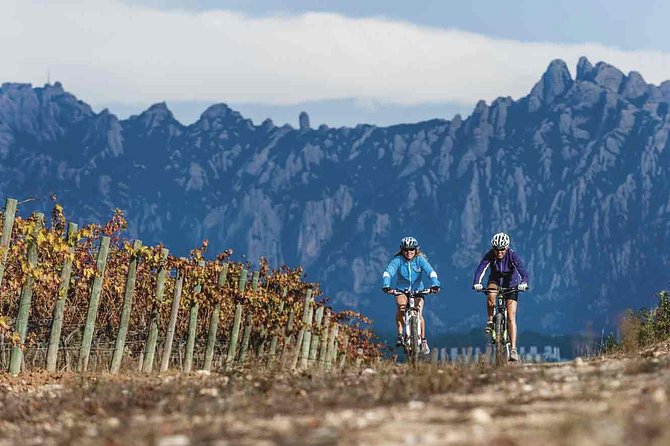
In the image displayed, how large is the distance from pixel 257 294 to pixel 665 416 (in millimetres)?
17247

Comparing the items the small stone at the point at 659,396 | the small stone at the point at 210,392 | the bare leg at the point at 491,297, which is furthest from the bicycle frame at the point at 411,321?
the small stone at the point at 659,396

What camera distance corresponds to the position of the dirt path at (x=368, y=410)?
658 cm

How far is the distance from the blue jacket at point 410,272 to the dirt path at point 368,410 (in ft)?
18.9

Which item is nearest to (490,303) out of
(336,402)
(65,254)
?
(65,254)

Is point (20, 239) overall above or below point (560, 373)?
above

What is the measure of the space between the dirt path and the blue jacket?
18.9 feet

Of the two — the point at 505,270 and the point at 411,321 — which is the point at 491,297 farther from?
the point at 411,321

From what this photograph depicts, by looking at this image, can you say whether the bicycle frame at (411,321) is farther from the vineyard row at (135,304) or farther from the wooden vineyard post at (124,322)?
the wooden vineyard post at (124,322)

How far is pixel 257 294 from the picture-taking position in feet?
78.5

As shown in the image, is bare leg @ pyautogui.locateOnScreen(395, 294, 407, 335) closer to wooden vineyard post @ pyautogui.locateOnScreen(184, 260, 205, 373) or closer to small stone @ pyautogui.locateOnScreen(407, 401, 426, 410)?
wooden vineyard post @ pyautogui.locateOnScreen(184, 260, 205, 373)

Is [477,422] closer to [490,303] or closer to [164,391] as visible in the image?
[164,391]

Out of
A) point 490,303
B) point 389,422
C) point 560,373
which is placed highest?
point 490,303

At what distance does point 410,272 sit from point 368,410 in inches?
394

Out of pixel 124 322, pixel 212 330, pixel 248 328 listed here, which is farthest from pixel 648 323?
pixel 124 322
